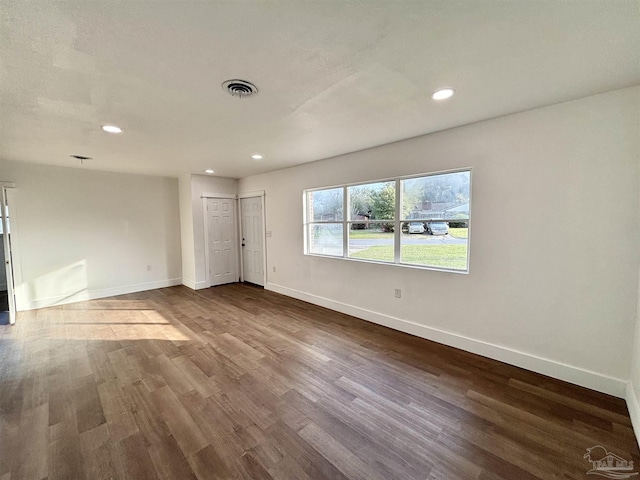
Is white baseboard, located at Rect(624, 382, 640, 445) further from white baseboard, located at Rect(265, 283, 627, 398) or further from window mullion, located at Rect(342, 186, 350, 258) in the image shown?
window mullion, located at Rect(342, 186, 350, 258)

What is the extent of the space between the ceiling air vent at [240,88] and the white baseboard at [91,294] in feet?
17.2

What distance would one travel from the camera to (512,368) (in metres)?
2.49

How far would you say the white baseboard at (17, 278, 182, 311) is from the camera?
4.41m

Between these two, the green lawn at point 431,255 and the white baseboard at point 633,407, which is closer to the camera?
the white baseboard at point 633,407

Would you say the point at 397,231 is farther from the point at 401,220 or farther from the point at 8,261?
the point at 8,261

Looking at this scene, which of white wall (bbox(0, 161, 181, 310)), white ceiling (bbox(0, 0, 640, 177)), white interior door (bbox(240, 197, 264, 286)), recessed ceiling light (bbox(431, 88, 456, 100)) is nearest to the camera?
white ceiling (bbox(0, 0, 640, 177))

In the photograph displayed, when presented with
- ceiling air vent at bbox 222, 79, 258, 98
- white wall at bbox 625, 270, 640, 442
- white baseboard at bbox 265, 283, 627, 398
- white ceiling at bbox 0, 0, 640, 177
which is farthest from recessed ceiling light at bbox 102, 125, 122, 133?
white wall at bbox 625, 270, 640, 442

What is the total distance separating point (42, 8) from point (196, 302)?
4.27 m

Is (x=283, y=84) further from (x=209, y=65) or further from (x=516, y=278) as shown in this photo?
(x=516, y=278)

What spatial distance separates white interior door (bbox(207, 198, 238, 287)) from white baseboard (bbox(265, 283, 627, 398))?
10.9 feet

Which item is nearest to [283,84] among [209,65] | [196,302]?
[209,65]

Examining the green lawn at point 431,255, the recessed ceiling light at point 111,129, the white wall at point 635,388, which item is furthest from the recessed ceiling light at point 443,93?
the recessed ceiling light at point 111,129

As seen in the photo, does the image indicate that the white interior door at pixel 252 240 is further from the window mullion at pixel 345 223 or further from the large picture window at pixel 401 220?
the window mullion at pixel 345 223

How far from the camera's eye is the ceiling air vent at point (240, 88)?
6.04ft
